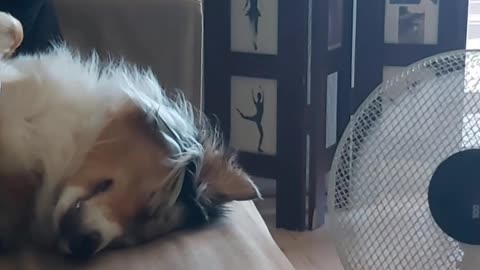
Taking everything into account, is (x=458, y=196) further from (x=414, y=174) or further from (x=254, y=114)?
(x=254, y=114)

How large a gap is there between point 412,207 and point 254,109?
156 centimetres

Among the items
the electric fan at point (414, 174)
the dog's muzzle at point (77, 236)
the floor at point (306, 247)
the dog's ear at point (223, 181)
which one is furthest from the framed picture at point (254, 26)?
the dog's muzzle at point (77, 236)

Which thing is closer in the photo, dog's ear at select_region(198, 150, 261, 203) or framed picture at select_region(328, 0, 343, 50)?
dog's ear at select_region(198, 150, 261, 203)

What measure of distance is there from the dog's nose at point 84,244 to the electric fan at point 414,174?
0.41m

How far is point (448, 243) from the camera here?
113cm

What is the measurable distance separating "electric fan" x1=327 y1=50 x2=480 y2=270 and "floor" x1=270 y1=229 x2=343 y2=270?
1.24 metres

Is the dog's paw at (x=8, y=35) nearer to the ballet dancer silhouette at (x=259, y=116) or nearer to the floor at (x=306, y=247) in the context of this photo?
the floor at (x=306, y=247)

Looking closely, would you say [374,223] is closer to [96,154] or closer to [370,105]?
[370,105]

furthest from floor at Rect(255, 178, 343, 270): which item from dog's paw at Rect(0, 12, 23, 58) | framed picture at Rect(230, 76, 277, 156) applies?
dog's paw at Rect(0, 12, 23, 58)

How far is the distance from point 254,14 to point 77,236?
5.87ft

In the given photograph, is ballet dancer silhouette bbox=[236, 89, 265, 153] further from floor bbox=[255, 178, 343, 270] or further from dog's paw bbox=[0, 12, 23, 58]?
dog's paw bbox=[0, 12, 23, 58]

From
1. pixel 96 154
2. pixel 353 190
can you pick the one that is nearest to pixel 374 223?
pixel 353 190

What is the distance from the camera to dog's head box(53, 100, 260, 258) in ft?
3.02

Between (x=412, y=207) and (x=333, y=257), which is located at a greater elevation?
(x=412, y=207)
